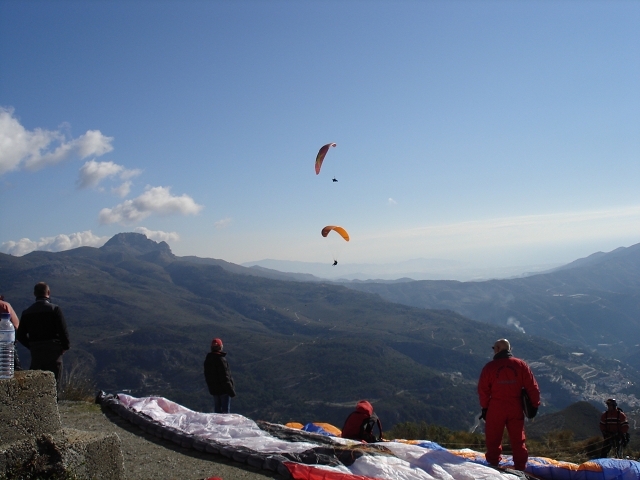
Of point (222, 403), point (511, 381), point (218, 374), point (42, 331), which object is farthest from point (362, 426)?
point (42, 331)

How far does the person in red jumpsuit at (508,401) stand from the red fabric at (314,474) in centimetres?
266

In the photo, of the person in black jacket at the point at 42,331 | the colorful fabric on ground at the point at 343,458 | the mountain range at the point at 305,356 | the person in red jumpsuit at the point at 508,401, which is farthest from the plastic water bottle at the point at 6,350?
the mountain range at the point at 305,356

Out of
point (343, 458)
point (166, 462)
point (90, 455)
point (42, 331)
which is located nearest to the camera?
point (90, 455)

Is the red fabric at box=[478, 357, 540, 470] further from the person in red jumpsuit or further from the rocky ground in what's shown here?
the rocky ground

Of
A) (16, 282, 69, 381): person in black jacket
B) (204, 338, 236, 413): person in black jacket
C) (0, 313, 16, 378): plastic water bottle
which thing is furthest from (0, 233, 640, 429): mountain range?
(0, 313, 16, 378): plastic water bottle

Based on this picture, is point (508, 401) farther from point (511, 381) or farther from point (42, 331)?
point (42, 331)

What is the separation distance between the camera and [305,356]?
386 ft

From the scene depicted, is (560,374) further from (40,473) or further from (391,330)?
(40,473)

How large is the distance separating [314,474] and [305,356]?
381ft

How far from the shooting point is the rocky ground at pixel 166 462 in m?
5.34

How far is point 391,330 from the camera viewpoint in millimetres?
161000

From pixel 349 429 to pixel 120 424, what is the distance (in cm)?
402

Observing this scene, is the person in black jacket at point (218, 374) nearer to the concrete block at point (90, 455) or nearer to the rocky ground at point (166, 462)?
the rocky ground at point (166, 462)

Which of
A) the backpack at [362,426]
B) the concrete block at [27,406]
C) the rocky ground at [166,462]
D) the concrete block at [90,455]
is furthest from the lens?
the backpack at [362,426]
